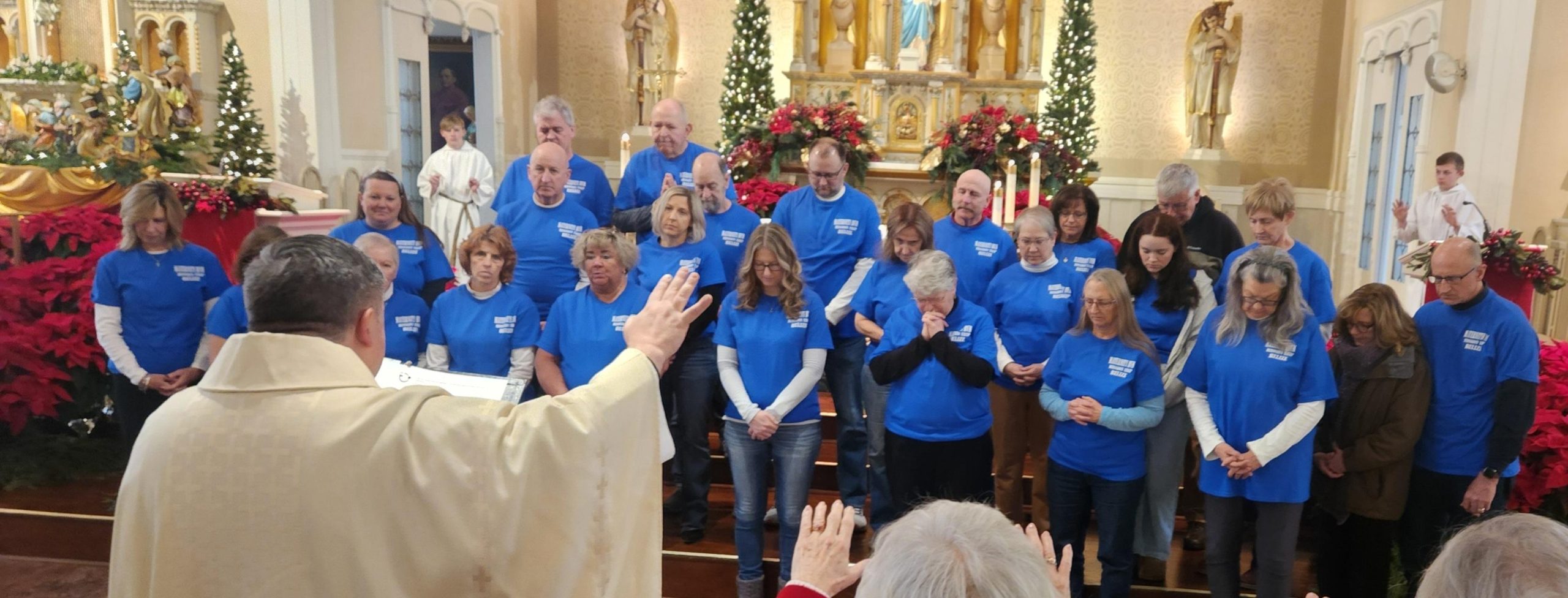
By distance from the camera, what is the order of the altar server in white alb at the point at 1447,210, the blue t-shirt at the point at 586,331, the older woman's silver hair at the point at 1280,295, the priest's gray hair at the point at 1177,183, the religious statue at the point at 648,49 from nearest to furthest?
the older woman's silver hair at the point at 1280,295
the blue t-shirt at the point at 586,331
the priest's gray hair at the point at 1177,183
the altar server in white alb at the point at 1447,210
the religious statue at the point at 648,49

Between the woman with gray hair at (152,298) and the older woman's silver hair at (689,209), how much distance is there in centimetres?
203

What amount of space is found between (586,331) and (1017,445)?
1.83 m

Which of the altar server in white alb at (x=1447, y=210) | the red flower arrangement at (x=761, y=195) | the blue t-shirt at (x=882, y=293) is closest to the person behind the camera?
the blue t-shirt at (x=882, y=293)

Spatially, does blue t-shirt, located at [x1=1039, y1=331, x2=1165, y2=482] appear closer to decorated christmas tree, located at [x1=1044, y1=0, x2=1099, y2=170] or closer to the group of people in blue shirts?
the group of people in blue shirts

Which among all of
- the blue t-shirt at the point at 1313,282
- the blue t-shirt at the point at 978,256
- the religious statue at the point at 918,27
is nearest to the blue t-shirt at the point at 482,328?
the blue t-shirt at the point at 978,256

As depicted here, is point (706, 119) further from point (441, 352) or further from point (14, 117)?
point (441, 352)

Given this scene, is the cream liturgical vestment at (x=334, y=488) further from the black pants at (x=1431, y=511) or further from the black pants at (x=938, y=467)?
the black pants at (x=1431, y=511)

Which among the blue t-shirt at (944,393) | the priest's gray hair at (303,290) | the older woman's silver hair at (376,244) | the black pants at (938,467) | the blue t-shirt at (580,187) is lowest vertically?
the black pants at (938,467)

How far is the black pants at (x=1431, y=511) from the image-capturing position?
399cm

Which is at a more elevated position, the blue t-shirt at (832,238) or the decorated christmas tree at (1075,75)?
the decorated christmas tree at (1075,75)

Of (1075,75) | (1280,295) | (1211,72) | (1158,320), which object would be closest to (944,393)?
(1158,320)

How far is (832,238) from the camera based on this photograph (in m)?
5.13

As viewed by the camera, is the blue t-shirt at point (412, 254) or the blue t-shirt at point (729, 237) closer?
the blue t-shirt at point (412, 254)

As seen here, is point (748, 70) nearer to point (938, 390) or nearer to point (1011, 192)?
point (1011, 192)
